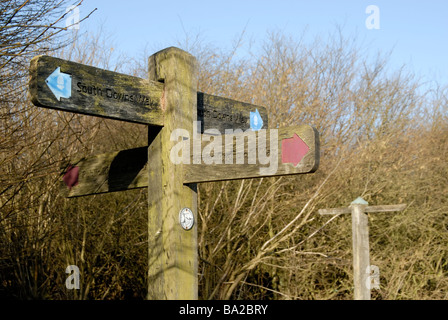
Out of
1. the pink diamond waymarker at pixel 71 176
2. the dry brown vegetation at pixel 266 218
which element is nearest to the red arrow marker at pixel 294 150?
the pink diamond waymarker at pixel 71 176

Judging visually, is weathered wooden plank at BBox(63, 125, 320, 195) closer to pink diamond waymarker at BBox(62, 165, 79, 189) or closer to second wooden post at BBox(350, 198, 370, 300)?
pink diamond waymarker at BBox(62, 165, 79, 189)

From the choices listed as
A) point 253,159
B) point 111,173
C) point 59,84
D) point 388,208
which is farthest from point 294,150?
point 388,208

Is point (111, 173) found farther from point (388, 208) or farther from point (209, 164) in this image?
point (388, 208)

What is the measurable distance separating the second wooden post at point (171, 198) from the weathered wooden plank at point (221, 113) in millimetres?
178

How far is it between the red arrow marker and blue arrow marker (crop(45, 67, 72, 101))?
102cm

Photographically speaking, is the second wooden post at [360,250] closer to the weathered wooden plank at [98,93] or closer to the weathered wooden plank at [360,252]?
the weathered wooden plank at [360,252]

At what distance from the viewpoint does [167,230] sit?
9.46 ft

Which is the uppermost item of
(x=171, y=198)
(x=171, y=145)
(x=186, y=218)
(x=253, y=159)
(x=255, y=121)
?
(x=255, y=121)

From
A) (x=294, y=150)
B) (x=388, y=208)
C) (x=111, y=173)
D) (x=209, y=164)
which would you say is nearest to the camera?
(x=294, y=150)

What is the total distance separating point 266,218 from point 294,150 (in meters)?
5.60

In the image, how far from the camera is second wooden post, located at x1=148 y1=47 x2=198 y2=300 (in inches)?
113

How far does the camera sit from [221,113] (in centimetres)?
339
